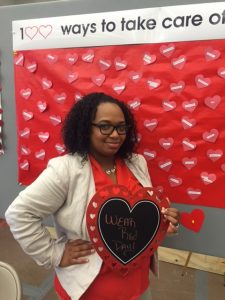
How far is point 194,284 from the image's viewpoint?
2.21 meters

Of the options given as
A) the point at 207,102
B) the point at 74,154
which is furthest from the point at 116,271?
the point at 207,102

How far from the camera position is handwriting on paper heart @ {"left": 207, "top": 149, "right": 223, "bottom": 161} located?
1.26m

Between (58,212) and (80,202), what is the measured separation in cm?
10

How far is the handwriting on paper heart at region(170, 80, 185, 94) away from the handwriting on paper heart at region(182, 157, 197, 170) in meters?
0.29

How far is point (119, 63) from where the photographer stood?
131cm

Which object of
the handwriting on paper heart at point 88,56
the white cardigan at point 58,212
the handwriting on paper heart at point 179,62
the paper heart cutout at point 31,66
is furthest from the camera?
the paper heart cutout at point 31,66

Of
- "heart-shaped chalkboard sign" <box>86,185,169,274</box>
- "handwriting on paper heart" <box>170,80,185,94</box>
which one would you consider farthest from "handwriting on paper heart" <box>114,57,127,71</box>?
"heart-shaped chalkboard sign" <box>86,185,169,274</box>

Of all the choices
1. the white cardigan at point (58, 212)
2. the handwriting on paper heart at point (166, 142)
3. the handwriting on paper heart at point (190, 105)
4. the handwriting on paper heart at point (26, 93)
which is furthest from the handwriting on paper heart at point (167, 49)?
the handwriting on paper heart at point (26, 93)

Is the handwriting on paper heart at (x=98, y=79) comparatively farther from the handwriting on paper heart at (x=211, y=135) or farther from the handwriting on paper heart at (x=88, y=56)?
the handwriting on paper heart at (x=211, y=135)

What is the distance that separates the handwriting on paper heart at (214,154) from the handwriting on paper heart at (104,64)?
0.57 metres

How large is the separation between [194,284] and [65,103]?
166 centimetres

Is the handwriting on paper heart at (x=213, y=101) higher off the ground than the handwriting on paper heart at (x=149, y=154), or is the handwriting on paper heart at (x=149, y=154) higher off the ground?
the handwriting on paper heart at (x=213, y=101)

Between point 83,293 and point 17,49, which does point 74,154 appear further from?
point 17,49

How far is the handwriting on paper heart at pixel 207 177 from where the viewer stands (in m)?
1.29
